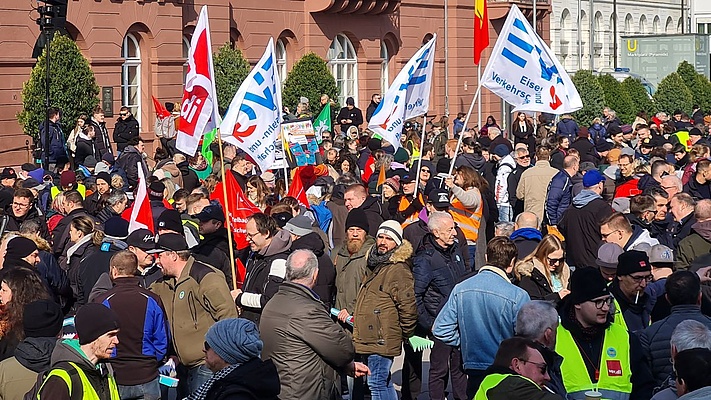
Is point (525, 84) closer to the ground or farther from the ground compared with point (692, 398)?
farther from the ground

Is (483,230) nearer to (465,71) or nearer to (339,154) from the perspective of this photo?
(339,154)

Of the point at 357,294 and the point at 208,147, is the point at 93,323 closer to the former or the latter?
the point at 357,294

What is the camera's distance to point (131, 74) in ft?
98.6

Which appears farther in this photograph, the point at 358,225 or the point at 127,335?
the point at 358,225

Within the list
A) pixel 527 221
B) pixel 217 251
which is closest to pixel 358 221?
pixel 217 251

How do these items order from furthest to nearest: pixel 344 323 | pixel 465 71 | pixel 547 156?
pixel 465 71
pixel 547 156
pixel 344 323

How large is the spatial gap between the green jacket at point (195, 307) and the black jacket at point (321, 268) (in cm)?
150

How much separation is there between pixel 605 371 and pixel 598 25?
61.5 meters

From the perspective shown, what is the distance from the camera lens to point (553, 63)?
15.8 m

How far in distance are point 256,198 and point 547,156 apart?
4983mm

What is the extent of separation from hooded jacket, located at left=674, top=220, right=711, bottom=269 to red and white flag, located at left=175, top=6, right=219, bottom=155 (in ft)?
14.4

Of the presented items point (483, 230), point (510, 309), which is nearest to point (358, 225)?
point (510, 309)

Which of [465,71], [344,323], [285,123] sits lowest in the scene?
[344,323]

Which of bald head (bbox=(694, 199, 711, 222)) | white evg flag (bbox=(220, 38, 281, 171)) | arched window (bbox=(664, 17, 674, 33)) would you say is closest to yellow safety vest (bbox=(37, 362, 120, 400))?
bald head (bbox=(694, 199, 711, 222))
